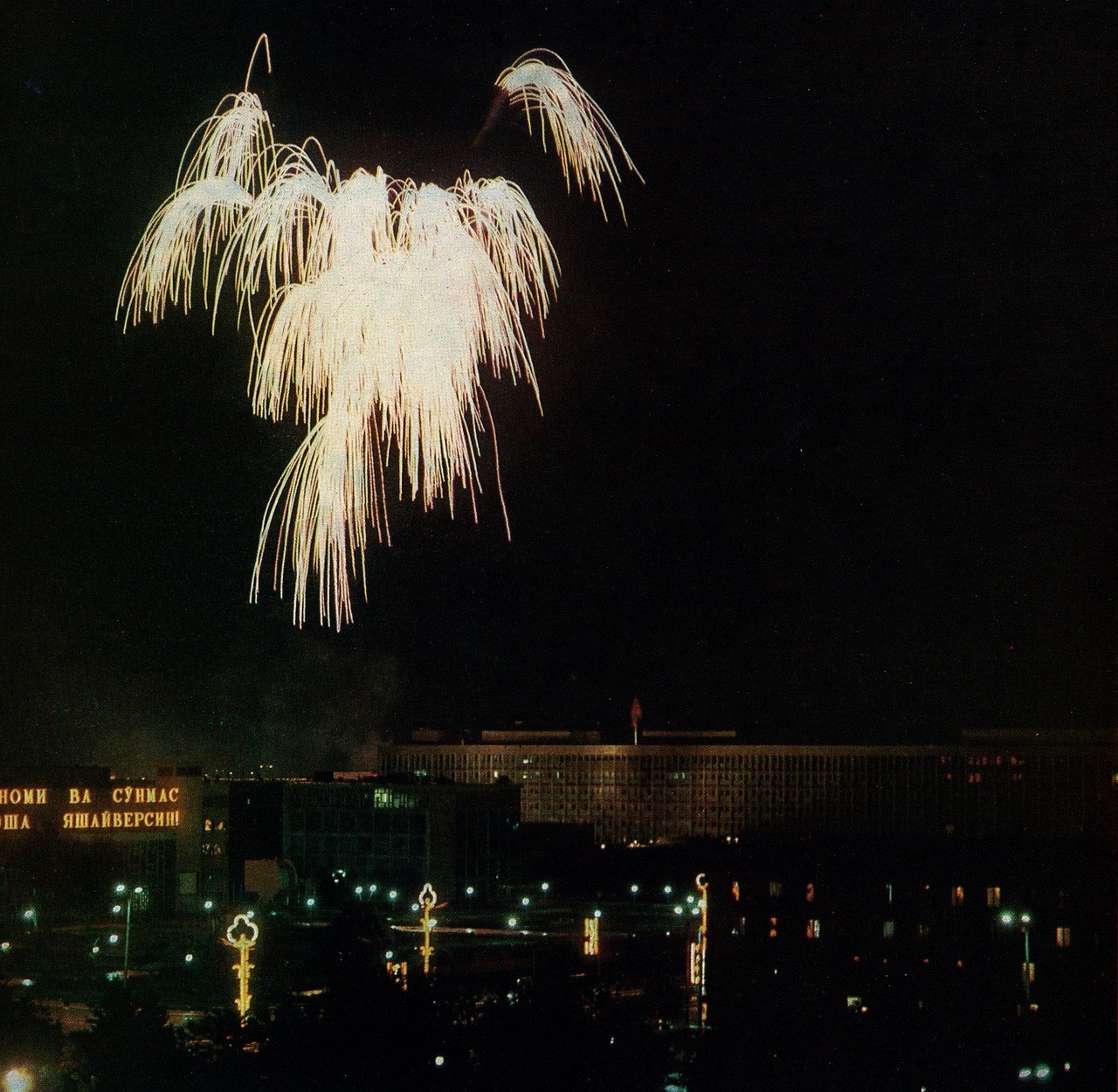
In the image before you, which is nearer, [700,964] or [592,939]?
[700,964]

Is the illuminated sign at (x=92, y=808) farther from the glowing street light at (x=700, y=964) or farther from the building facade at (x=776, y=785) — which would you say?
the building facade at (x=776, y=785)

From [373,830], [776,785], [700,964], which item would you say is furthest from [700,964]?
[776,785]

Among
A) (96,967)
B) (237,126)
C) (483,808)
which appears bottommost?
(96,967)

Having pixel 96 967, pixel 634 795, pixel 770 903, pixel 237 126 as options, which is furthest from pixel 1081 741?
pixel 237 126

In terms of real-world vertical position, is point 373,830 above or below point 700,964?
above

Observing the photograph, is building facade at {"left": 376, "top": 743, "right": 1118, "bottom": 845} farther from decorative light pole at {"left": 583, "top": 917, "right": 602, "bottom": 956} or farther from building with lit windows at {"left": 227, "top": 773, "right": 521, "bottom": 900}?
decorative light pole at {"left": 583, "top": 917, "right": 602, "bottom": 956}

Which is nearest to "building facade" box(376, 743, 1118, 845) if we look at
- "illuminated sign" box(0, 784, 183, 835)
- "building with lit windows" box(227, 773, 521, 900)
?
"building with lit windows" box(227, 773, 521, 900)

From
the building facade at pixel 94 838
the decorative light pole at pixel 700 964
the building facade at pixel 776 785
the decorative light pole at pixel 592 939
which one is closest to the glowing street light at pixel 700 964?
the decorative light pole at pixel 700 964

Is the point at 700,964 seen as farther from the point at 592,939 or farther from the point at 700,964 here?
the point at 592,939

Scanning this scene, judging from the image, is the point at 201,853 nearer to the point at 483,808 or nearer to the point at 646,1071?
the point at 483,808
